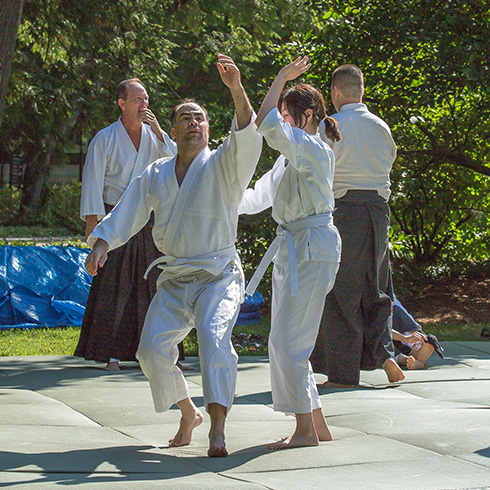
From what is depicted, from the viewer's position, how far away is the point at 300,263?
14.8ft

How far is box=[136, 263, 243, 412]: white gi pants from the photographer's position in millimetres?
4199

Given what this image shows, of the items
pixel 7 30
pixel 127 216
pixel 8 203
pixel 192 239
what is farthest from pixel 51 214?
pixel 192 239

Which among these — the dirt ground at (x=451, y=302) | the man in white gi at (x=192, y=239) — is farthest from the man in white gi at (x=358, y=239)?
the dirt ground at (x=451, y=302)

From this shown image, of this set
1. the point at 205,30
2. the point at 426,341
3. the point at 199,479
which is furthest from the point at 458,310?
the point at 205,30

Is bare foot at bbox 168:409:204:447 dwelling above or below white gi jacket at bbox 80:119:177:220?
below

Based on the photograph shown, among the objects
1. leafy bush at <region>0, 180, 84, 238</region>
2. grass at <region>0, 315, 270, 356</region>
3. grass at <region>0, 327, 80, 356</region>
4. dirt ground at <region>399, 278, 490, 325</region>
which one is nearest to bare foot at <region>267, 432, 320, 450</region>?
grass at <region>0, 315, 270, 356</region>

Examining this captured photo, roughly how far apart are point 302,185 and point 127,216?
0.92m

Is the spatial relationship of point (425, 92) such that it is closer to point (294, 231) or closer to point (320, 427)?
point (294, 231)

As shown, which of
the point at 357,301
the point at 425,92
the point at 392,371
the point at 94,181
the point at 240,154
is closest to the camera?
the point at 240,154

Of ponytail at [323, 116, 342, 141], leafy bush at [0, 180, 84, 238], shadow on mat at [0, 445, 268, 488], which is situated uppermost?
leafy bush at [0, 180, 84, 238]

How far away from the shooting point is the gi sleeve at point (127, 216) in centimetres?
449

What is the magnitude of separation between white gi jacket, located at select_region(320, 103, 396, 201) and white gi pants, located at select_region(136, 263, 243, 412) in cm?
174

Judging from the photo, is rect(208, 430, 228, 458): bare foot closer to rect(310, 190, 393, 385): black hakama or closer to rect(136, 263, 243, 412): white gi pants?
rect(136, 263, 243, 412): white gi pants

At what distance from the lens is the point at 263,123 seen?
4.24 m
